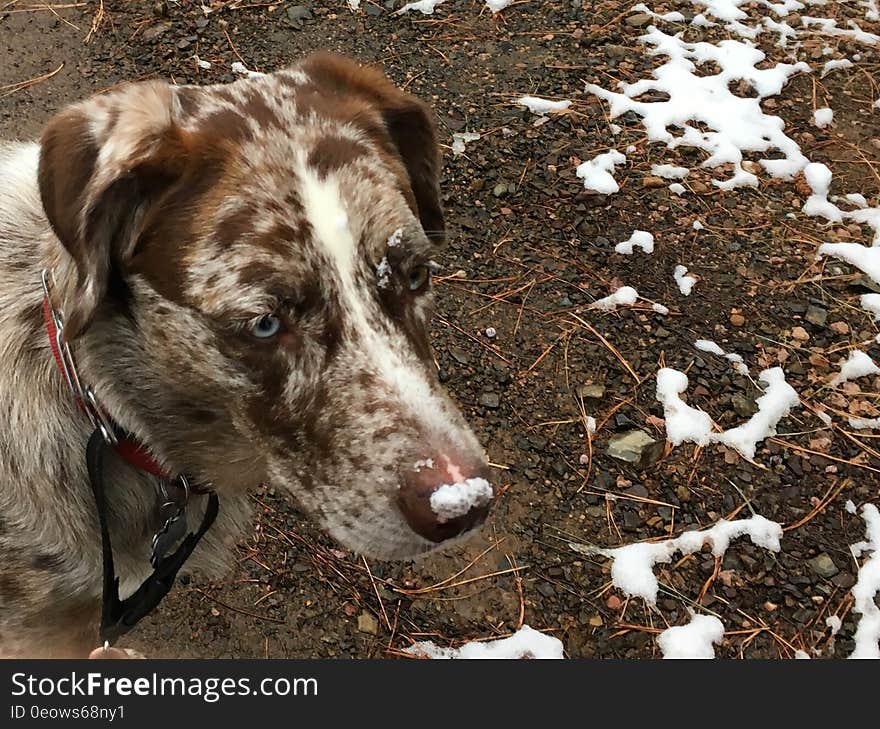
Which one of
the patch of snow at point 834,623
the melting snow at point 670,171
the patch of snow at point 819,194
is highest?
the melting snow at point 670,171

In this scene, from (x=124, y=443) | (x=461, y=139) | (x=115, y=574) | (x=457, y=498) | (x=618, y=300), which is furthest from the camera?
(x=461, y=139)

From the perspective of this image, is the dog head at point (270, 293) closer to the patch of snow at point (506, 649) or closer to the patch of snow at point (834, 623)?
the patch of snow at point (506, 649)

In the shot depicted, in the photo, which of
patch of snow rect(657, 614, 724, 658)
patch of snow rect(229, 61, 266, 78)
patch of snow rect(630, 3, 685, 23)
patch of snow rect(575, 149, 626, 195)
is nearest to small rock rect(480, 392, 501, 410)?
patch of snow rect(657, 614, 724, 658)

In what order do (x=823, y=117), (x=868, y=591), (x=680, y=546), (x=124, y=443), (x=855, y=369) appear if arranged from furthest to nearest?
(x=823, y=117) → (x=855, y=369) → (x=680, y=546) → (x=868, y=591) → (x=124, y=443)

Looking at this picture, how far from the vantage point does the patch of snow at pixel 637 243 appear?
4648 mm

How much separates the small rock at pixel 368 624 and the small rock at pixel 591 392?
1.49 meters

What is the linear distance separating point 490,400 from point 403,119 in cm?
177

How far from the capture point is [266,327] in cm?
217

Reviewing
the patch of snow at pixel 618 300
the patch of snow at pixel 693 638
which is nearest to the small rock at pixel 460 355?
the patch of snow at pixel 618 300

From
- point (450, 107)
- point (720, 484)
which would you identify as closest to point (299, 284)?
point (720, 484)

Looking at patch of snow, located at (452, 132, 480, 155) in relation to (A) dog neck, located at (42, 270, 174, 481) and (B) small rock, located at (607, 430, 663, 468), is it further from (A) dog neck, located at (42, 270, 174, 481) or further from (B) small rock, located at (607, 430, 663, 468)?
(A) dog neck, located at (42, 270, 174, 481)

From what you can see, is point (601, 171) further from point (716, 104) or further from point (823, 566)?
point (823, 566)

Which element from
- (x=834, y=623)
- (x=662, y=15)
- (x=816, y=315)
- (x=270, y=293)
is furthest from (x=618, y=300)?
(x=270, y=293)

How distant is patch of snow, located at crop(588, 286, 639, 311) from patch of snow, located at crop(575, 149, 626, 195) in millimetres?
724
